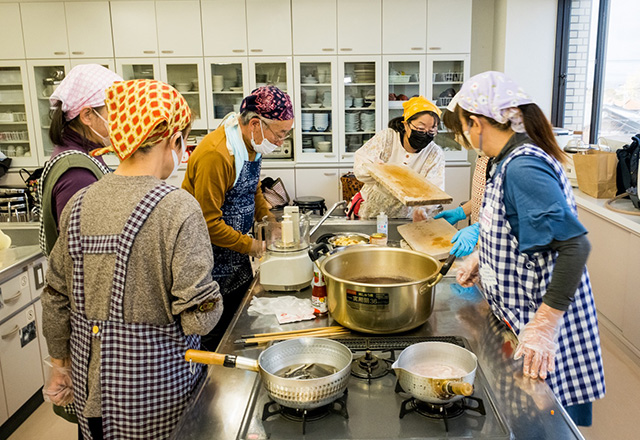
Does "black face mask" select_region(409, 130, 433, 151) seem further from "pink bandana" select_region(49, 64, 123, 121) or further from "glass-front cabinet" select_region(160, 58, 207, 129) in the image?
"glass-front cabinet" select_region(160, 58, 207, 129)

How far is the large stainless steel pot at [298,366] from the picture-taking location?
1.06m

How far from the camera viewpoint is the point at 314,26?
16.5 feet

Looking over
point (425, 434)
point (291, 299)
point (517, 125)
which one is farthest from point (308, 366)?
point (517, 125)

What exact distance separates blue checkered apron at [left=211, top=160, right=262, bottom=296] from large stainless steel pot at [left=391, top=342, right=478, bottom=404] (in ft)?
3.80

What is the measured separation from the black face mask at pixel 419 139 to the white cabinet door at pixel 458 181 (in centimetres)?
241

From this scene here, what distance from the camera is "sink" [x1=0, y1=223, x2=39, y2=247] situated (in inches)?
123

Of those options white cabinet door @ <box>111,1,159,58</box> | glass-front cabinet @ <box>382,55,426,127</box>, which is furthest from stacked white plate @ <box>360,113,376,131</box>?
white cabinet door @ <box>111,1,159,58</box>

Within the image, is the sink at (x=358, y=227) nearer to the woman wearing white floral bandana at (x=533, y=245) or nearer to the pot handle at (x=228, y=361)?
the woman wearing white floral bandana at (x=533, y=245)

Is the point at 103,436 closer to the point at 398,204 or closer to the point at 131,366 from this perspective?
the point at 131,366

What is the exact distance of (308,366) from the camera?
48.2 inches

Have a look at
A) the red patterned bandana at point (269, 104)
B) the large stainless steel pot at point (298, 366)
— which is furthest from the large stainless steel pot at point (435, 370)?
the red patterned bandana at point (269, 104)

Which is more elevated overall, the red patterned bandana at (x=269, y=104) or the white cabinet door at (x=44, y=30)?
the white cabinet door at (x=44, y=30)

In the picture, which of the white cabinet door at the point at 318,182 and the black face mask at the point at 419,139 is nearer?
the black face mask at the point at 419,139

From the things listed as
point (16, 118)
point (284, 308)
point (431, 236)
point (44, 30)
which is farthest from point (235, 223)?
point (16, 118)
